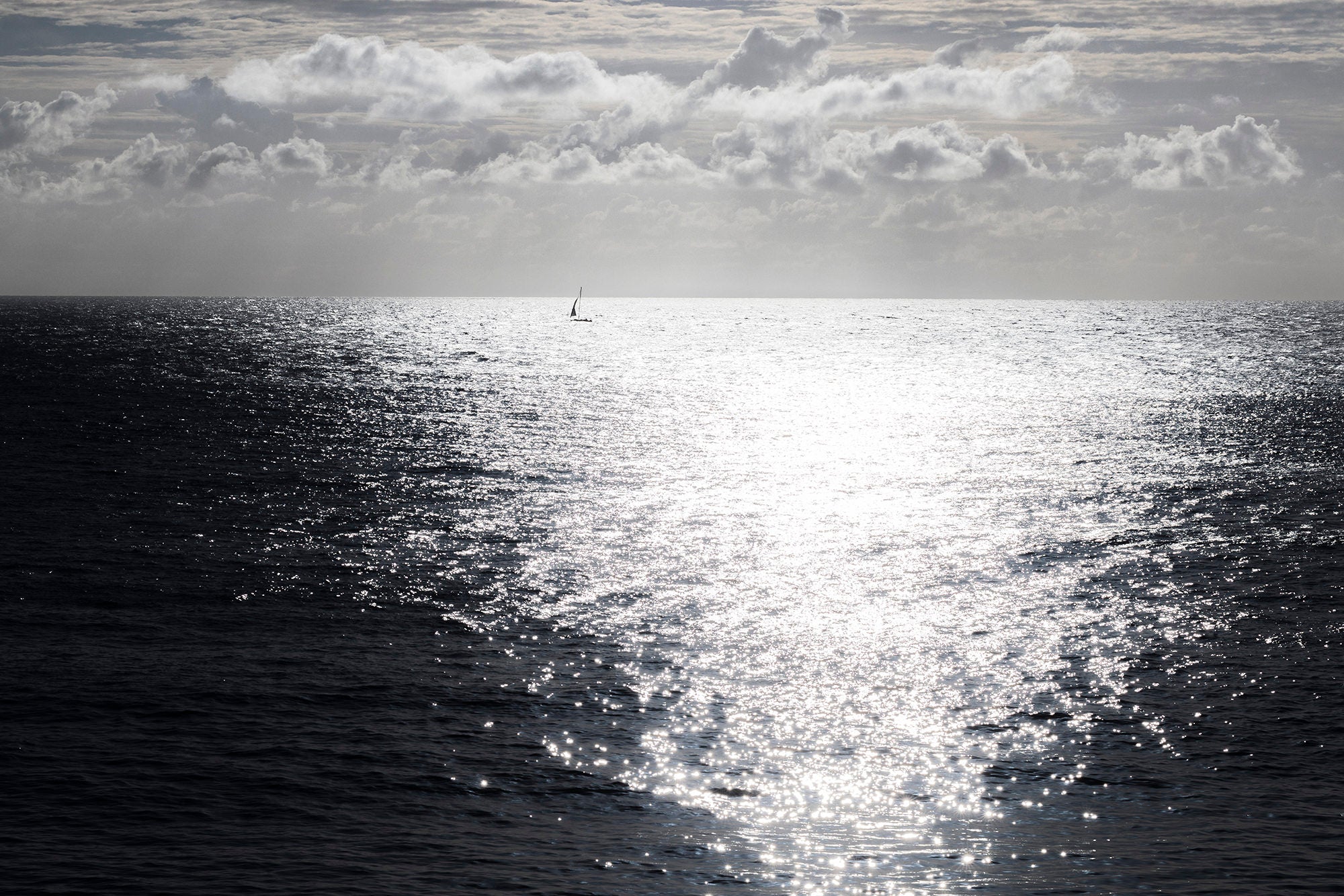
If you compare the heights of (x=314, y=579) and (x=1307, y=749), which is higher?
(x=314, y=579)

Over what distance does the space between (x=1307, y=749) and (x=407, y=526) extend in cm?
5495

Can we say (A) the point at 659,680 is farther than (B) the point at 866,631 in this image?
No

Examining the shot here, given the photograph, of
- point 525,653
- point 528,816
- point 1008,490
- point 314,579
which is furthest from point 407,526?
point 1008,490

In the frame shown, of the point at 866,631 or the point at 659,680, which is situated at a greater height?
the point at 866,631

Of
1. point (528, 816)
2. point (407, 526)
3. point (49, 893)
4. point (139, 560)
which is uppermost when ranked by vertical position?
point (407, 526)

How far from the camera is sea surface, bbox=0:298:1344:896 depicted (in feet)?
110

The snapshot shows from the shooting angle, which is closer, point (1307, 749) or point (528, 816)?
point (528, 816)

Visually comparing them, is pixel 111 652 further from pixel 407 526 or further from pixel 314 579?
→ pixel 407 526

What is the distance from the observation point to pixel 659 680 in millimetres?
48625

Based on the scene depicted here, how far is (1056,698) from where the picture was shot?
4669 centimetres

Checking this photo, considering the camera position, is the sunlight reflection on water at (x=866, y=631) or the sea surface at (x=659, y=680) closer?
the sea surface at (x=659, y=680)

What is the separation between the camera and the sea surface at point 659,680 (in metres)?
33.4

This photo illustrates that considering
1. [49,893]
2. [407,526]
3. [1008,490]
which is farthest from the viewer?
[1008,490]

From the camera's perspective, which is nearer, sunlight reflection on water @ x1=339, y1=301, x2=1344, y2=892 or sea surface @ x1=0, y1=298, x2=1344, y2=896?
sea surface @ x1=0, y1=298, x2=1344, y2=896
